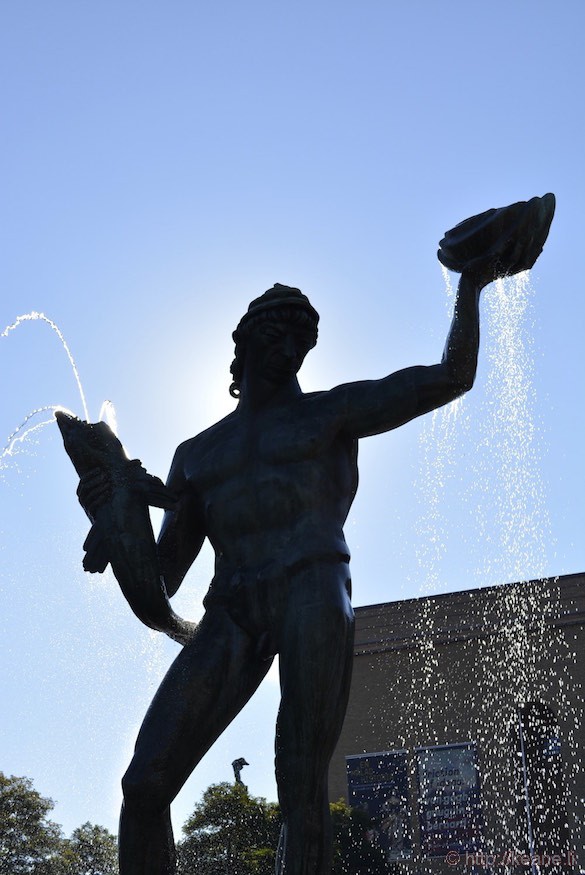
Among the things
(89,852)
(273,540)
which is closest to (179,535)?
(273,540)

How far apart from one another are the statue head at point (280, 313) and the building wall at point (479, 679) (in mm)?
27940

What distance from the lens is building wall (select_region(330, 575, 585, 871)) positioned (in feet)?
104

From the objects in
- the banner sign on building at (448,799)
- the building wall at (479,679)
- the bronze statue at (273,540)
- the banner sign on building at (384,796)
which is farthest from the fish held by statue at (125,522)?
the building wall at (479,679)

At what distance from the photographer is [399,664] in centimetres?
3447

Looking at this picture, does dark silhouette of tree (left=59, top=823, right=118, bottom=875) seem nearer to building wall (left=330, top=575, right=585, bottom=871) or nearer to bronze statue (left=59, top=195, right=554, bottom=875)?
building wall (left=330, top=575, right=585, bottom=871)

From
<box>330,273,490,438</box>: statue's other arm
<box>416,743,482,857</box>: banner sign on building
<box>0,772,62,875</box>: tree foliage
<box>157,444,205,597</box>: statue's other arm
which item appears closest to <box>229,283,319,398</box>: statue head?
<box>330,273,490,438</box>: statue's other arm

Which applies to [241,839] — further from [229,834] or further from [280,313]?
[280,313]

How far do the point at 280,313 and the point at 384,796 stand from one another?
29165 millimetres

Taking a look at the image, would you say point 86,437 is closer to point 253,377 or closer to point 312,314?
point 253,377

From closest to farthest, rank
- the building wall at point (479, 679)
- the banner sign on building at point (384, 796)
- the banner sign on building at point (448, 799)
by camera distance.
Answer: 1. the banner sign on building at point (448, 799)
2. the banner sign on building at point (384, 796)
3. the building wall at point (479, 679)

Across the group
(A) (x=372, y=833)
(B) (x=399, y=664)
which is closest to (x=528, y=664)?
(B) (x=399, y=664)

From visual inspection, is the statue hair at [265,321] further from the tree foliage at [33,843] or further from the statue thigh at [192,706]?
the tree foliage at [33,843]

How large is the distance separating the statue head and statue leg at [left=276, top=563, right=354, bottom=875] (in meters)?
1.01

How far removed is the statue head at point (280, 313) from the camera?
420cm
